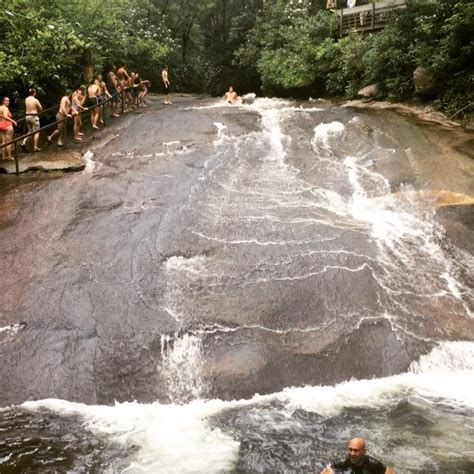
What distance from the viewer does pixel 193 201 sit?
1200 centimetres

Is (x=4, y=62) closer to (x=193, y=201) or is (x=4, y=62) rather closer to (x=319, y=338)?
(x=193, y=201)

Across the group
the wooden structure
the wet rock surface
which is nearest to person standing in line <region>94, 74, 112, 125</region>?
the wet rock surface

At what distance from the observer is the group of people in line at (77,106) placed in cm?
1413

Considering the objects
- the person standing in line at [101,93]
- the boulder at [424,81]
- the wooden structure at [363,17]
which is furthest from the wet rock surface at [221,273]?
the wooden structure at [363,17]

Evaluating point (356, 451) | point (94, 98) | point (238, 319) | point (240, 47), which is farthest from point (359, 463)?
point (240, 47)

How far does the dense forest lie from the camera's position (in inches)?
658

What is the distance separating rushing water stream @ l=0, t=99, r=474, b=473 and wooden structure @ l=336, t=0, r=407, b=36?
13.4m

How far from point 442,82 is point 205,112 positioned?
8.12m

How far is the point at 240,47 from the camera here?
1377 inches

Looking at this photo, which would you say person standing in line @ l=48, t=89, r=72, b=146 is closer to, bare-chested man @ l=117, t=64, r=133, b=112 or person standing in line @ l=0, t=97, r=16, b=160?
person standing in line @ l=0, t=97, r=16, b=160

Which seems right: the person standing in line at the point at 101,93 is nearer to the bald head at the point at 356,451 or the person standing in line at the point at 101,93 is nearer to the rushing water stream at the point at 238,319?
the rushing water stream at the point at 238,319

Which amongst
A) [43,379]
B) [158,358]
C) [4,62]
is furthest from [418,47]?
[43,379]

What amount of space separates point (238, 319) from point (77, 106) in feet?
33.7

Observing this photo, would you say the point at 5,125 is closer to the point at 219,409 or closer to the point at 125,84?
the point at 125,84
